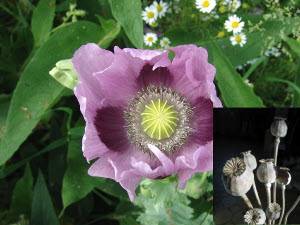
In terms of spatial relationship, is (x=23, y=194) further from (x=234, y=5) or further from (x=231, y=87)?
(x=234, y=5)

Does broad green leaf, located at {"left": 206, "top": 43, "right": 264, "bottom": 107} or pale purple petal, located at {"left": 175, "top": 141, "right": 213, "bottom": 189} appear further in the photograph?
broad green leaf, located at {"left": 206, "top": 43, "right": 264, "bottom": 107}

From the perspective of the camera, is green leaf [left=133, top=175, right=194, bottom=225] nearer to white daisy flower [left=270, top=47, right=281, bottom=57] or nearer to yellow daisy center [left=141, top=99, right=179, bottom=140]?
yellow daisy center [left=141, top=99, right=179, bottom=140]

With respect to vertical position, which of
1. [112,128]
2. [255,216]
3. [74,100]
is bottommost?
[255,216]

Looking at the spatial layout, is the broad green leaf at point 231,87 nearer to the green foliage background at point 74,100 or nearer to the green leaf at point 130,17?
the green foliage background at point 74,100

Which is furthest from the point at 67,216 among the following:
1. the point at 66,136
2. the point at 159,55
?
the point at 159,55

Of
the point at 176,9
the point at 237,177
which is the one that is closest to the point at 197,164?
the point at 237,177

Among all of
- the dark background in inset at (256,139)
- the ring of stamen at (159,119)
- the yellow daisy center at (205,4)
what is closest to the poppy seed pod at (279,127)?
the dark background in inset at (256,139)

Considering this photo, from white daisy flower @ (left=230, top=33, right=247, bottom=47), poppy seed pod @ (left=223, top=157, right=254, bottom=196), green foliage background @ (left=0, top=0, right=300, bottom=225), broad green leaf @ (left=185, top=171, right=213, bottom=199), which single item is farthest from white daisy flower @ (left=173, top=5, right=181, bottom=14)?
poppy seed pod @ (left=223, top=157, right=254, bottom=196)
